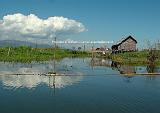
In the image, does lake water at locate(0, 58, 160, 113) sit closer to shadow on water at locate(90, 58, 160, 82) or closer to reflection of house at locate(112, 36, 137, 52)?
shadow on water at locate(90, 58, 160, 82)

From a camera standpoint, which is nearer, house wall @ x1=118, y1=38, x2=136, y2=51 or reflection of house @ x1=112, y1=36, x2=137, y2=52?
reflection of house @ x1=112, y1=36, x2=137, y2=52

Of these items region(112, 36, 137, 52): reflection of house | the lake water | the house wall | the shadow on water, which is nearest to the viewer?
the lake water

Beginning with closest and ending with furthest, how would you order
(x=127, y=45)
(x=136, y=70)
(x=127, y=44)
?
1. (x=136, y=70)
2. (x=127, y=44)
3. (x=127, y=45)

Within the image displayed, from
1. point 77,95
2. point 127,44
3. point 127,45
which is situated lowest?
point 77,95

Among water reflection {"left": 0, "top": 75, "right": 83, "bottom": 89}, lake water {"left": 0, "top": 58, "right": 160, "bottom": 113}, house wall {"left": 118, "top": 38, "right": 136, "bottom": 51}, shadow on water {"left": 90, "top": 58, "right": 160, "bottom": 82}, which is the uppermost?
house wall {"left": 118, "top": 38, "right": 136, "bottom": 51}

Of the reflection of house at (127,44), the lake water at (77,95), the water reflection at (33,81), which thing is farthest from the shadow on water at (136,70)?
the reflection of house at (127,44)

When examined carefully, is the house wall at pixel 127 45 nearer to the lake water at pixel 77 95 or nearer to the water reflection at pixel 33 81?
the lake water at pixel 77 95

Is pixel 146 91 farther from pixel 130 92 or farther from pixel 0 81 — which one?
pixel 0 81

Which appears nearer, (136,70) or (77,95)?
(77,95)

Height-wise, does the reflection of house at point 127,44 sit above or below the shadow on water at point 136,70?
above

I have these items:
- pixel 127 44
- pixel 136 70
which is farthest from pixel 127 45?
pixel 136 70

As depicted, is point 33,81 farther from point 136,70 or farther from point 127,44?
point 127,44

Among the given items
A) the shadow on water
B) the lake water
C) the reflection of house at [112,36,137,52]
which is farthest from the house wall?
A: the lake water

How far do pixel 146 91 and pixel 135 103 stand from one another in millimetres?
5359
